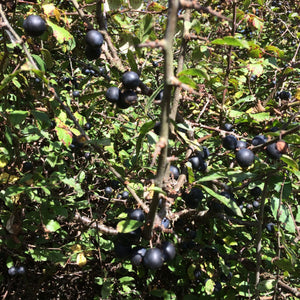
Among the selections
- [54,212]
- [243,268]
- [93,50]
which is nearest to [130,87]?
[93,50]

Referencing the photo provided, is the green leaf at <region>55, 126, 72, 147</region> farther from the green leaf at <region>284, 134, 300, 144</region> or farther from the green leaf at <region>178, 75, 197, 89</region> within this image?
the green leaf at <region>284, 134, 300, 144</region>

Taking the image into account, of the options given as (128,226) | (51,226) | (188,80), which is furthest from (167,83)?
(51,226)

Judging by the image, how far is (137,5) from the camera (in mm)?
1610

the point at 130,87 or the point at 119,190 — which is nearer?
the point at 130,87

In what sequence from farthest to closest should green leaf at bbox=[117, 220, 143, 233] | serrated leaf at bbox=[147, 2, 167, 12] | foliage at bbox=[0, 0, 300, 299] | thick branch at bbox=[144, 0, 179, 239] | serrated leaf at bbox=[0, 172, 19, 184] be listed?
serrated leaf at bbox=[0, 172, 19, 184]
serrated leaf at bbox=[147, 2, 167, 12]
foliage at bbox=[0, 0, 300, 299]
green leaf at bbox=[117, 220, 143, 233]
thick branch at bbox=[144, 0, 179, 239]

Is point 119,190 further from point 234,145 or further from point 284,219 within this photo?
point 284,219

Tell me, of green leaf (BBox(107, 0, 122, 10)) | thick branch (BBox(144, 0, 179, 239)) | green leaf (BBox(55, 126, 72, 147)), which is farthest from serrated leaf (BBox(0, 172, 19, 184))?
green leaf (BBox(107, 0, 122, 10))

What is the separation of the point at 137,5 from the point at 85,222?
1679 mm

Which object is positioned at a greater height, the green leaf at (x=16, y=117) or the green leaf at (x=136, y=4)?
the green leaf at (x=136, y=4)

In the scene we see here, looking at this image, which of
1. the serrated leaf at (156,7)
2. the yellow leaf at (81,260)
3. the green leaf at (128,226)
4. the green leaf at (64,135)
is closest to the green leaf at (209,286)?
the yellow leaf at (81,260)

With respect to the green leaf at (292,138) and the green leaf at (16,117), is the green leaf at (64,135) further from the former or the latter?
the green leaf at (292,138)

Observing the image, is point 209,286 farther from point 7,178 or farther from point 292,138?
point 7,178

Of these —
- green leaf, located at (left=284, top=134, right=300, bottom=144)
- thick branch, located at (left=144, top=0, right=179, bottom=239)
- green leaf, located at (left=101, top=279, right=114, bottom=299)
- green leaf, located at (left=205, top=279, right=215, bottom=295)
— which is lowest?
green leaf, located at (left=101, top=279, right=114, bottom=299)

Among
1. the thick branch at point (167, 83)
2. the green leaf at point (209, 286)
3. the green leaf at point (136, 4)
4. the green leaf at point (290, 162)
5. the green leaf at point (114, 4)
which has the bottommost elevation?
the green leaf at point (209, 286)
